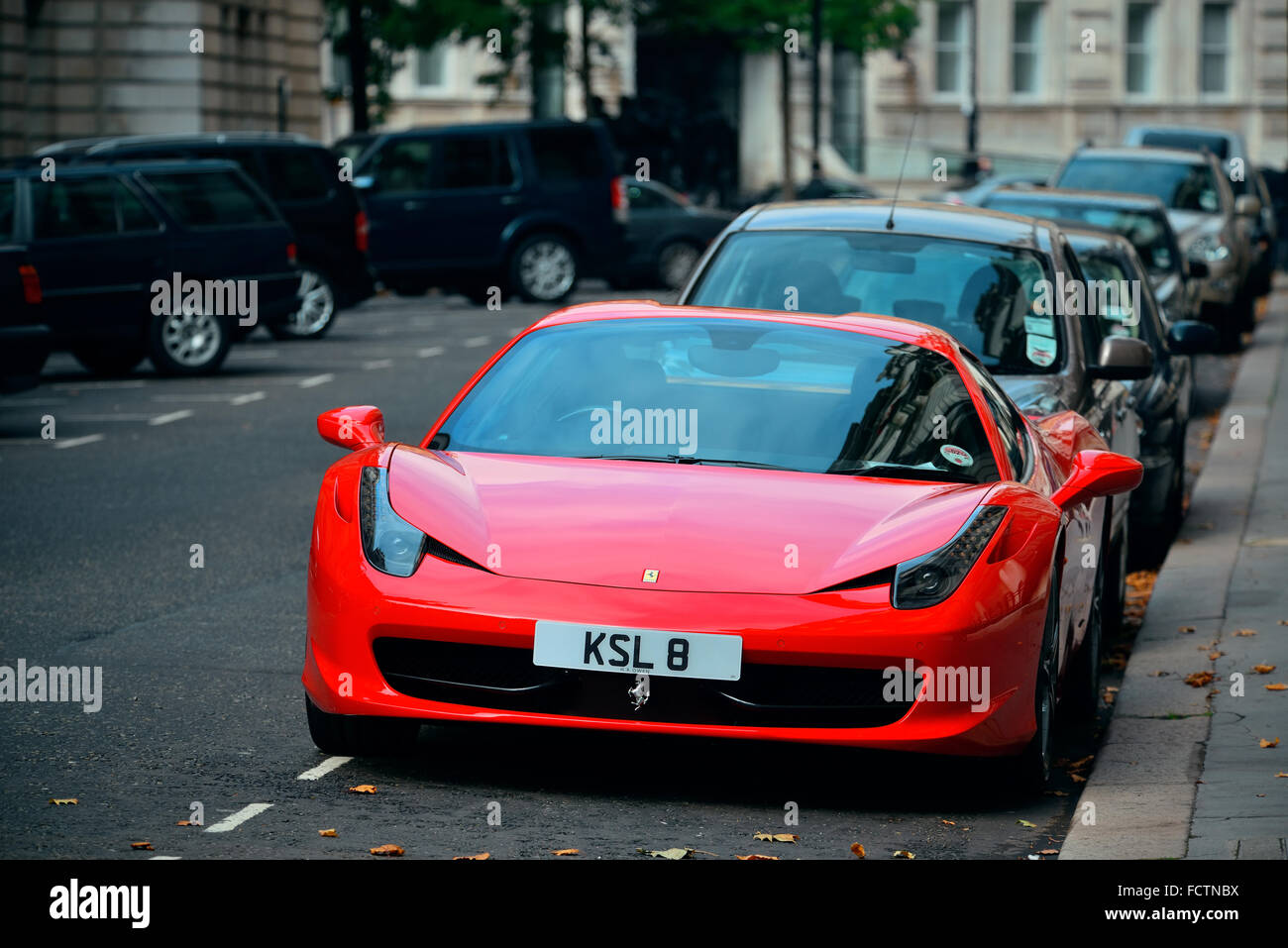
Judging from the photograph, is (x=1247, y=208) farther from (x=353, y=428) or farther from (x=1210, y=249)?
(x=353, y=428)

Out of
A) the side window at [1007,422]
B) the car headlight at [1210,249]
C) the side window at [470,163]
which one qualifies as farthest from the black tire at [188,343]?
the side window at [1007,422]

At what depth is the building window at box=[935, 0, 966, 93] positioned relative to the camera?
60.6m

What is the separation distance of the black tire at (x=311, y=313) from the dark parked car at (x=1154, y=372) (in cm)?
1248

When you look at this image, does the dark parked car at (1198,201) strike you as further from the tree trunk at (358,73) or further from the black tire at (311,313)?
the tree trunk at (358,73)

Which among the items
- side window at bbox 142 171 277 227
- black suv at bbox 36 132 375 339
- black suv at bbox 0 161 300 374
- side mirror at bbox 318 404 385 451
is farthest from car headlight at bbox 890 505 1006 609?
black suv at bbox 36 132 375 339

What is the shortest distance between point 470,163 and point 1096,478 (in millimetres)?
21801

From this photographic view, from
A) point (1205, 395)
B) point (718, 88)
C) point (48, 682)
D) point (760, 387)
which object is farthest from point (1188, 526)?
point (718, 88)

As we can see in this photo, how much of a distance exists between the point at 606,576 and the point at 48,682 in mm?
2408

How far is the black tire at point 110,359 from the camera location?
19.6m

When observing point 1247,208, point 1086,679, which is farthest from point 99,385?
point 1086,679

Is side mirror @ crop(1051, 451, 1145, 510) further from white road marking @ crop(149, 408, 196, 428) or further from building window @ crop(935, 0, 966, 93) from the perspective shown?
building window @ crop(935, 0, 966, 93)

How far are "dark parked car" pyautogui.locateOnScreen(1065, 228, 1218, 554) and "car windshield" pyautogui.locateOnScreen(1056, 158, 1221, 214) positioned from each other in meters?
9.58
